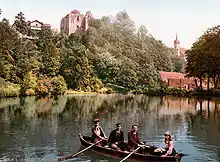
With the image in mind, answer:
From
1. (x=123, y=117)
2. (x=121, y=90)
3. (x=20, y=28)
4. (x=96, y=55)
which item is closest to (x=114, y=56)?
(x=96, y=55)

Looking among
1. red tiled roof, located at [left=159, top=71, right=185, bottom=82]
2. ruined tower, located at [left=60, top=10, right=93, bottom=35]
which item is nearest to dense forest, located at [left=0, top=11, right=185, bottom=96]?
red tiled roof, located at [left=159, top=71, right=185, bottom=82]

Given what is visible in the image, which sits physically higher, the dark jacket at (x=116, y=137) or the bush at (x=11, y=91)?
the bush at (x=11, y=91)

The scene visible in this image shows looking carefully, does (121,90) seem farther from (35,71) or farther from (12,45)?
(12,45)

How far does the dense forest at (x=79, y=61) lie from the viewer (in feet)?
216

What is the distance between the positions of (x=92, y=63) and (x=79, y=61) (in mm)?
8209

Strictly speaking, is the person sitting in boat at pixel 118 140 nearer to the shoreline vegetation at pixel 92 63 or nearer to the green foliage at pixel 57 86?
the shoreline vegetation at pixel 92 63

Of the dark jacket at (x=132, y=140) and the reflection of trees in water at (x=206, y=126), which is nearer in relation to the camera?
the dark jacket at (x=132, y=140)

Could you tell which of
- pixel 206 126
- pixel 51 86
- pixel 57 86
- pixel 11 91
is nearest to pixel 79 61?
pixel 57 86

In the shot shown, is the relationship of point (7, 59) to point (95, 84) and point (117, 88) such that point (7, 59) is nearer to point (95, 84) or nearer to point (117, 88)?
point (95, 84)

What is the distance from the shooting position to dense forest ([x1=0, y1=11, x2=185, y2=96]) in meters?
65.8

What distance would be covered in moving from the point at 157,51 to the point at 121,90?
3246cm

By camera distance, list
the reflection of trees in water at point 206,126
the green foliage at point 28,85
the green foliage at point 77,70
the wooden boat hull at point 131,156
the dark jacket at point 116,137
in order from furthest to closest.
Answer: the green foliage at point 77,70 → the green foliage at point 28,85 → the reflection of trees in water at point 206,126 → the dark jacket at point 116,137 → the wooden boat hull at point 131,156

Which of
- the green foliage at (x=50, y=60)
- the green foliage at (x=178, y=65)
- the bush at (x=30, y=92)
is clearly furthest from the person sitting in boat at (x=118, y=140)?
the green foliage at (x=178, y=65)

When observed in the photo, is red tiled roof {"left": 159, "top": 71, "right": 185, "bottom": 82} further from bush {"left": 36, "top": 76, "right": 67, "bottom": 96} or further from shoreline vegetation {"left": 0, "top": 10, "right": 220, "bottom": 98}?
bush {"left": 36, "top": 76, "right": 67, "bottom": 96}
